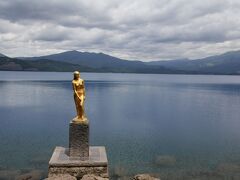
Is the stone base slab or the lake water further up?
the stone base slab

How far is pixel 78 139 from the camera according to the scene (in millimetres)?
22891

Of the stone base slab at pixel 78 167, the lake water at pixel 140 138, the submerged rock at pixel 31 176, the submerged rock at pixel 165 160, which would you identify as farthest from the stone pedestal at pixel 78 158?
the submerged rock at pixel 165 160

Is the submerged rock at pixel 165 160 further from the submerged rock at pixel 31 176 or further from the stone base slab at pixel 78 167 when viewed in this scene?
the stone base slab at pixel 78 167

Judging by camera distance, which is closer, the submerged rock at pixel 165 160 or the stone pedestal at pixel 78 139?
the stone pedestal at pixel 78 139

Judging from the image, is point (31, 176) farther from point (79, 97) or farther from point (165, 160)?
point (165, 160)

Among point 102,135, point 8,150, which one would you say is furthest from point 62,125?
point 8,150

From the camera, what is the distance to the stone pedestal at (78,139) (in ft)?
74.7

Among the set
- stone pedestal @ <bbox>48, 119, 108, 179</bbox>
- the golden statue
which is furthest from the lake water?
the golden statue

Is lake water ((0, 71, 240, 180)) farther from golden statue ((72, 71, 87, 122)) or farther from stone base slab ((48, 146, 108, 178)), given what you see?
golden statue ((72, 71, 87, 122))

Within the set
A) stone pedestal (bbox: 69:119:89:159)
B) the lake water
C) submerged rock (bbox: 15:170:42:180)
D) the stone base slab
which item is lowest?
submerged rock (bbox: 15:170:42:180)

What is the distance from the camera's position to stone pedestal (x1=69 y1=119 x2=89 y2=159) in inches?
896

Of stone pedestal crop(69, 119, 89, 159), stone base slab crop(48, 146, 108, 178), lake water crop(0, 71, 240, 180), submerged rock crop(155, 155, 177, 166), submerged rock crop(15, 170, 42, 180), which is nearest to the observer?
stone base slab crop(48, 146, 108, 178)

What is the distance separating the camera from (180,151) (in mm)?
41219

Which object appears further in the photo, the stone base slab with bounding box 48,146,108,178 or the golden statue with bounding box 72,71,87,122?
the golden statue with bounding box 72,71,87,122
